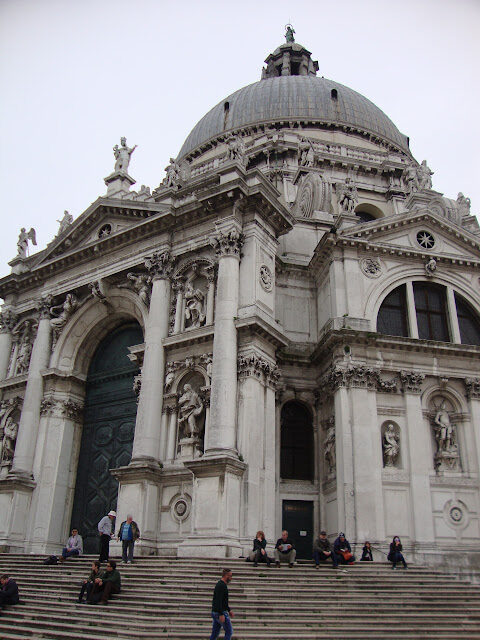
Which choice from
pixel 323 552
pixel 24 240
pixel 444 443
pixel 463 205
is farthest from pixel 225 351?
pixel 463 205

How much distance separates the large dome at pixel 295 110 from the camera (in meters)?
38.4

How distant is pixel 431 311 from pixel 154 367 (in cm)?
1077

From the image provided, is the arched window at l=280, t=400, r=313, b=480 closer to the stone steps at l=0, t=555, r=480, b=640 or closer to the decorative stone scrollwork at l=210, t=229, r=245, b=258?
the decorative stone scrollwork at l=210, t=229, r=245, b=258

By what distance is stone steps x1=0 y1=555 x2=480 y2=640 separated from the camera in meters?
11.3

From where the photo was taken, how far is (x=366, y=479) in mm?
19391

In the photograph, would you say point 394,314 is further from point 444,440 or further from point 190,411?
point 190,411

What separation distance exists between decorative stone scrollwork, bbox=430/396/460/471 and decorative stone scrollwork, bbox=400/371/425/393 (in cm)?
111

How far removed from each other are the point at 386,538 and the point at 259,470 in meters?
4.64

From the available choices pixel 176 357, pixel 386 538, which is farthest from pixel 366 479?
pixel 176 357

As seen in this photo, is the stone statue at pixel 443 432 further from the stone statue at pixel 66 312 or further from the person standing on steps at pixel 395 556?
the stone statue at pixel 66 312

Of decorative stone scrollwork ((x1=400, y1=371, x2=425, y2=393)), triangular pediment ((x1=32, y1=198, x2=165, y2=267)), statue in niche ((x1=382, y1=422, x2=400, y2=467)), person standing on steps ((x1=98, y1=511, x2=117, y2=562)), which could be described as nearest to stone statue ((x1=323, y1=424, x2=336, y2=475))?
statue in niche ((x1=382, y1=422, x2=400, y2=467))

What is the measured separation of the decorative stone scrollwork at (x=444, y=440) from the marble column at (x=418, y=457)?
300 millimetres

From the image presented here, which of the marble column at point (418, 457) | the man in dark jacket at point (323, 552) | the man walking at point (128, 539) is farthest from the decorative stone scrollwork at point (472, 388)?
the man walking at point (128, 539)

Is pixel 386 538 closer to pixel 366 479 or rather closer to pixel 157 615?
pixel 366 479
